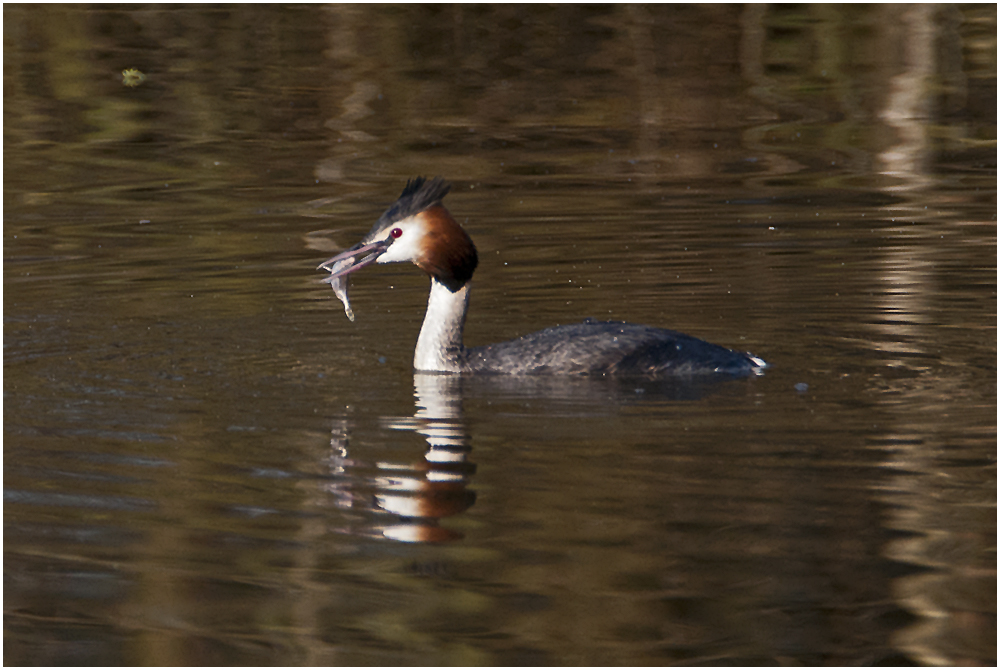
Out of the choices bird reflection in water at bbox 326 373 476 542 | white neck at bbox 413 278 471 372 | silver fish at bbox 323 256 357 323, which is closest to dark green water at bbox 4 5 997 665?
bird reflection in water at bbox 326 373 476 542

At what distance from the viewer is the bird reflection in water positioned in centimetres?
665

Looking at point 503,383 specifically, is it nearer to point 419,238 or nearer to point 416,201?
point 419,238

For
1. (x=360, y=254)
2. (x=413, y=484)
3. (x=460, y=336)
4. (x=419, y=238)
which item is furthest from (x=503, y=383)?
(x=413, y=484)

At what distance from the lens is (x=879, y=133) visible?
61.5 feet

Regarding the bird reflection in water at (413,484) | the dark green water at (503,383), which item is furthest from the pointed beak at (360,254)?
the bird reflection in water at (413,484)

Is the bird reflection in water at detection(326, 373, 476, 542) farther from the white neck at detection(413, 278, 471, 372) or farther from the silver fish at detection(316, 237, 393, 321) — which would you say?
the silver fish at detection(316, 237, 393, 321)

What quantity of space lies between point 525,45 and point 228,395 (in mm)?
15417

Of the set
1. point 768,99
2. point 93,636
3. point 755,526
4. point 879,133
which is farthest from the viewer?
point 768,99

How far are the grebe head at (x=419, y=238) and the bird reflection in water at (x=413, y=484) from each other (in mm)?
1192

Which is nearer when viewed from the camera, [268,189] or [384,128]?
[268,189]

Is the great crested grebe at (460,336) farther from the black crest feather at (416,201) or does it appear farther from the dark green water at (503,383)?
the dark green water at (503,383)

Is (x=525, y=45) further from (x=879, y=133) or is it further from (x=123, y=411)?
(x=123, y=411)

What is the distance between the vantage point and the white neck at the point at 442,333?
29.9ft

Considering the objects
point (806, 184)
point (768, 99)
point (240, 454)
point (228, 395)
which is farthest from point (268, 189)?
point (240, 454)
